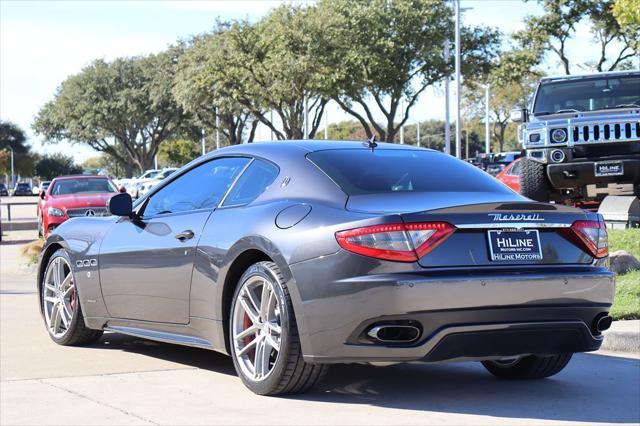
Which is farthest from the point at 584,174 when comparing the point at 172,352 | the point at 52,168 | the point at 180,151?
the point at 52,168

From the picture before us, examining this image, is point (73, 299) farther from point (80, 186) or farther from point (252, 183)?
point (80, 186)

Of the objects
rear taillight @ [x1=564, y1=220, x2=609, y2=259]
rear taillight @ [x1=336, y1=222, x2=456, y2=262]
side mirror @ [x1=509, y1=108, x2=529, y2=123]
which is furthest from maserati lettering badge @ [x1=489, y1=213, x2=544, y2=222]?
side mirror @ [x1=509, y1=108, x2=529, y2=123]

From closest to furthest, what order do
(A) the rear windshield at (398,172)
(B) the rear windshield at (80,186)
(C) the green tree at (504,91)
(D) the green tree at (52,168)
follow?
(A) the rear windshield at (398,172) < (B) the rear windshield at (80,186) < (C) the green tree at (504,91) < (D) the green tree at (52,168)

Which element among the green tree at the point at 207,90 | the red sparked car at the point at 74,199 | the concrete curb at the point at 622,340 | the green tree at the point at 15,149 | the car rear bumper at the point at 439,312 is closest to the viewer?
the car rear bumper at the point at 439,312

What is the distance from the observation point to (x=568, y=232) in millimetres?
5918

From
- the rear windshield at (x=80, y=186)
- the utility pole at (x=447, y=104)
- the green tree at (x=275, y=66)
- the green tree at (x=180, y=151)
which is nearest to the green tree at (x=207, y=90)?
the green tree at (x=275, y=66)

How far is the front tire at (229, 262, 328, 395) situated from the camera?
5766 millimetres

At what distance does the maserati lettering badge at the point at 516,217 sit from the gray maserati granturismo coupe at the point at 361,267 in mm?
11

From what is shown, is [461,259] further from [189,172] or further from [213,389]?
[189,172]

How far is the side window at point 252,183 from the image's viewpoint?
641 cm

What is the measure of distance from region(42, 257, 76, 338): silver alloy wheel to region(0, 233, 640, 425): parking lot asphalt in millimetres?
203

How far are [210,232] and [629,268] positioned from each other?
6.13 m

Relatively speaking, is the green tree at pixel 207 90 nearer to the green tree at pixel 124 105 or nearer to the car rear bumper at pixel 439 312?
the green tree at pixel 124 105

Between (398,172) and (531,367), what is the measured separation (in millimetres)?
1517
